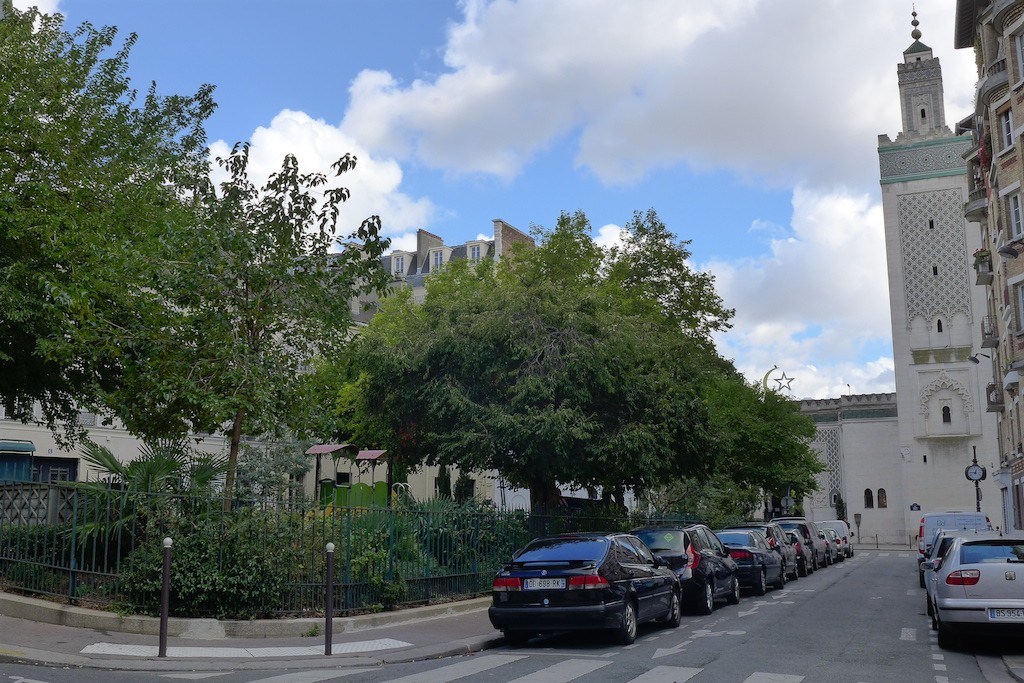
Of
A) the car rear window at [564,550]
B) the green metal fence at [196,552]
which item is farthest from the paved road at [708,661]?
the green metal fence at [196,552]

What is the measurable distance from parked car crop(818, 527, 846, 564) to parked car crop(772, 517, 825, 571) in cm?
207

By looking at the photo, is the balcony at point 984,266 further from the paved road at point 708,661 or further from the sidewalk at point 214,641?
the sidewalk at point 214,641

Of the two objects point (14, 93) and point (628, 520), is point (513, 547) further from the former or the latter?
point (14, 93)

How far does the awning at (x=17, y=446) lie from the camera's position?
3111 cm

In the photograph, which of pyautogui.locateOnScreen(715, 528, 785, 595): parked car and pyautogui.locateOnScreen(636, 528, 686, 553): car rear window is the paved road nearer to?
pyautogui.locateOnScreen(636, 528, 686, 553): car rear window

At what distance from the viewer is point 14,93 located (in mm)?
16016

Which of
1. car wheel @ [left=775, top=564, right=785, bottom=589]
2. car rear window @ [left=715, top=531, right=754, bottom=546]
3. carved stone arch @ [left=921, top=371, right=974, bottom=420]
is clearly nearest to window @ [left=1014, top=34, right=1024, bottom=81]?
car wheel @ [left=775, top=564, right=785, bottom=589]

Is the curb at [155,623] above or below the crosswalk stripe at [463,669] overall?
above

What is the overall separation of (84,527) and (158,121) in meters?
9.19

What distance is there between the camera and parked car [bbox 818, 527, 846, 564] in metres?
37.4

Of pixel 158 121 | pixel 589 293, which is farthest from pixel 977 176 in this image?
pixel 158 121

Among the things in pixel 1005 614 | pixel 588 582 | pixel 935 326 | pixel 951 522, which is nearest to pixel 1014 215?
pixel 951 522

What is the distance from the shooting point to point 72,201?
16.5m

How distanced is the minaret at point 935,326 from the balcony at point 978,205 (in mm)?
28864
